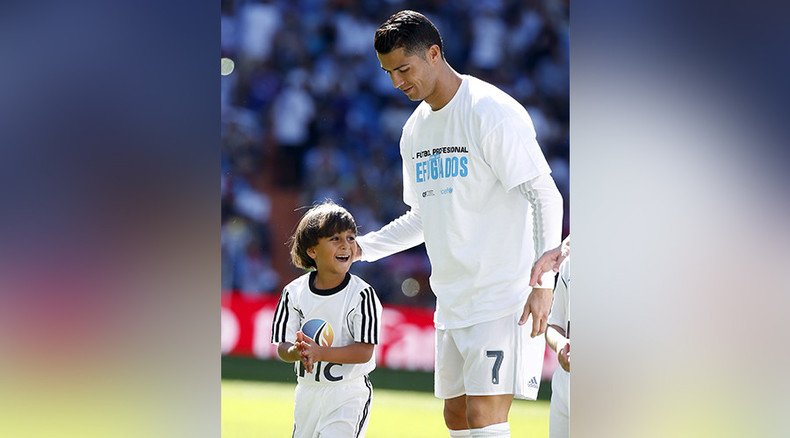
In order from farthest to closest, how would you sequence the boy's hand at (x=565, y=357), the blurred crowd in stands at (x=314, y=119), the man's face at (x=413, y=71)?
the blurred crowd in stands at (x=314, y=119) → the man's face at (x=413, y=71) → the boy's hand at (x=565, y=357)

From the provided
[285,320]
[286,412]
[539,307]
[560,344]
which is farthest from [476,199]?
[286,412]

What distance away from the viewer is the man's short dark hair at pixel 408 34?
242 centimetres

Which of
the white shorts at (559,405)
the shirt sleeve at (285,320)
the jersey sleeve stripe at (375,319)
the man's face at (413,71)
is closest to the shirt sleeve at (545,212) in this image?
the white shorts at (559,405)

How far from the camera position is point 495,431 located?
235cm

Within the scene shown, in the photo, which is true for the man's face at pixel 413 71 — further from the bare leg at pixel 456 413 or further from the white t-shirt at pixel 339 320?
the bare leg at pixel 456 413

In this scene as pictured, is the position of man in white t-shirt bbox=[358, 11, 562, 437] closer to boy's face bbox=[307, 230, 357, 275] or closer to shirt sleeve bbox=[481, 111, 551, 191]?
shirt sleeve bbox=[481, 111, 551, 191]

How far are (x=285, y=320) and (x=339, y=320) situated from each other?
0.16m

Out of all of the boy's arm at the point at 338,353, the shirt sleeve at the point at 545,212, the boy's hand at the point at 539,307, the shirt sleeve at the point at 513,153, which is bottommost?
the boy's arm at the point at 338,353
